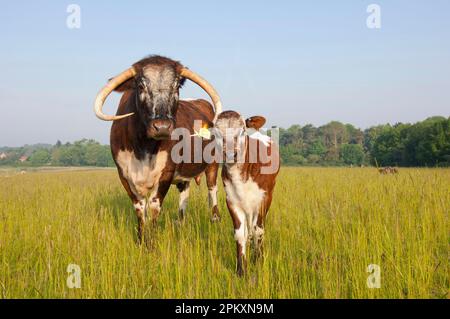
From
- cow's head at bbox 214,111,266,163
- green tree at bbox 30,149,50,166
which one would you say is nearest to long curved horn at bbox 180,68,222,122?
cow's head at bbox 214,111,266,163

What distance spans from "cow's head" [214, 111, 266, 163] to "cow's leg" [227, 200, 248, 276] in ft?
2.26

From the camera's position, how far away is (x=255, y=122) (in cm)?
409

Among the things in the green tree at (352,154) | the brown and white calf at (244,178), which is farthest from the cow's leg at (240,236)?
the green tree at (352,154)

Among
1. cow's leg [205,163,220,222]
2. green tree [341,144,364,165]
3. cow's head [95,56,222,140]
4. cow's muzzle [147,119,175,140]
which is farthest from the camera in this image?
green tree [341,144,364,165]

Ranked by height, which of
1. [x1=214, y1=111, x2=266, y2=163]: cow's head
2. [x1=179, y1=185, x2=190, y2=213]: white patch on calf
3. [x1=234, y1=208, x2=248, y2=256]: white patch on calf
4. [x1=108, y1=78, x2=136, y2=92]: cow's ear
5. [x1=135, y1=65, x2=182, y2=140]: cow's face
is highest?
[x1=108, y1=78, x2=136, y2=92]: cow's ear

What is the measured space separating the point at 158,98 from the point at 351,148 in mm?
92172

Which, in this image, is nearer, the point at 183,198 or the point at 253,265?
the point at 253,265

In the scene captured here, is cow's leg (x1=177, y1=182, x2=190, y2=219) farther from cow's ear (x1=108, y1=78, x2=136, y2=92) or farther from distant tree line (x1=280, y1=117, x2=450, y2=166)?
distant tree line (x1=280, y1=117, x2=450, y2=166)

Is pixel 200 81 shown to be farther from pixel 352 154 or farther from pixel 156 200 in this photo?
pixel 352 154

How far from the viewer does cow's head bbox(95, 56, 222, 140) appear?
13.6 feet

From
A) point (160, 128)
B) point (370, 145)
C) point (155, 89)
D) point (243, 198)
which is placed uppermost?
point (370, 145)

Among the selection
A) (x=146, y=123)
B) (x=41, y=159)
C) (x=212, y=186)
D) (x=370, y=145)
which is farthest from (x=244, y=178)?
(x=41, y=159)
